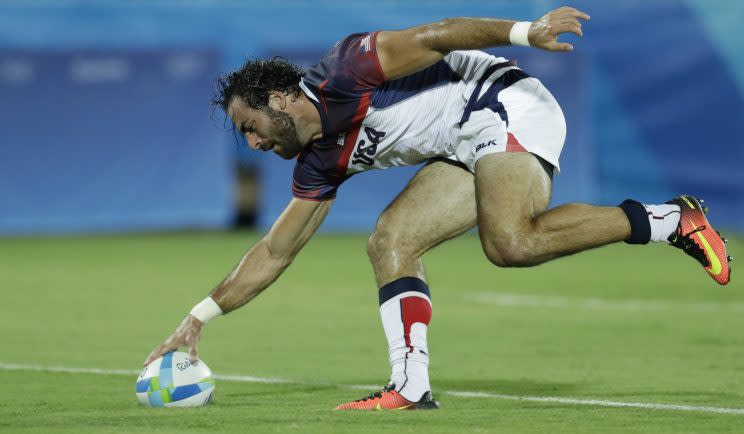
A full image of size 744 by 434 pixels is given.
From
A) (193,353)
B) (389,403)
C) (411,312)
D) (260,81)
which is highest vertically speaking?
(260,81)

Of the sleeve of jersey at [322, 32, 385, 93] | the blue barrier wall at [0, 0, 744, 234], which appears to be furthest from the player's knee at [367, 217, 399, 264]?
the blue barrier wall at [0, 0, 744, 234]

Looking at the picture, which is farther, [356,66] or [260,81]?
[260,81]

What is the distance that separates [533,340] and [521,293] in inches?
145

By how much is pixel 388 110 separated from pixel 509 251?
3.46ft

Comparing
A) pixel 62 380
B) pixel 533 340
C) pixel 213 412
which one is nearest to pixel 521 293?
pixel 533 340

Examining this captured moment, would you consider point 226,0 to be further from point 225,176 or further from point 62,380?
point 62,380

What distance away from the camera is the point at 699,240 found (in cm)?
780

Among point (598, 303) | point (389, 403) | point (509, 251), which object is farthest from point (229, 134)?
point (509, 251)

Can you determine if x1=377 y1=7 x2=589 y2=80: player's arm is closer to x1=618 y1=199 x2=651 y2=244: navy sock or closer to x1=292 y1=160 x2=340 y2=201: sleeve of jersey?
x1=292 y1=160 x2=340 y2=201: sleeve of jersey

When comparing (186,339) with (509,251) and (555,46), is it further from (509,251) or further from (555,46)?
(555,46)

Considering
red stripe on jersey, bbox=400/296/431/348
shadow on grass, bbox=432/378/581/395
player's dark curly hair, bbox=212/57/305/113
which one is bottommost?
shadow on grass, bbox=432/378/581/395

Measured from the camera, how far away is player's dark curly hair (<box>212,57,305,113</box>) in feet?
26.2

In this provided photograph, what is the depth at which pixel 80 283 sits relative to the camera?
1627cm

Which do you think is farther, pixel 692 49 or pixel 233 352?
pixel 692 49
